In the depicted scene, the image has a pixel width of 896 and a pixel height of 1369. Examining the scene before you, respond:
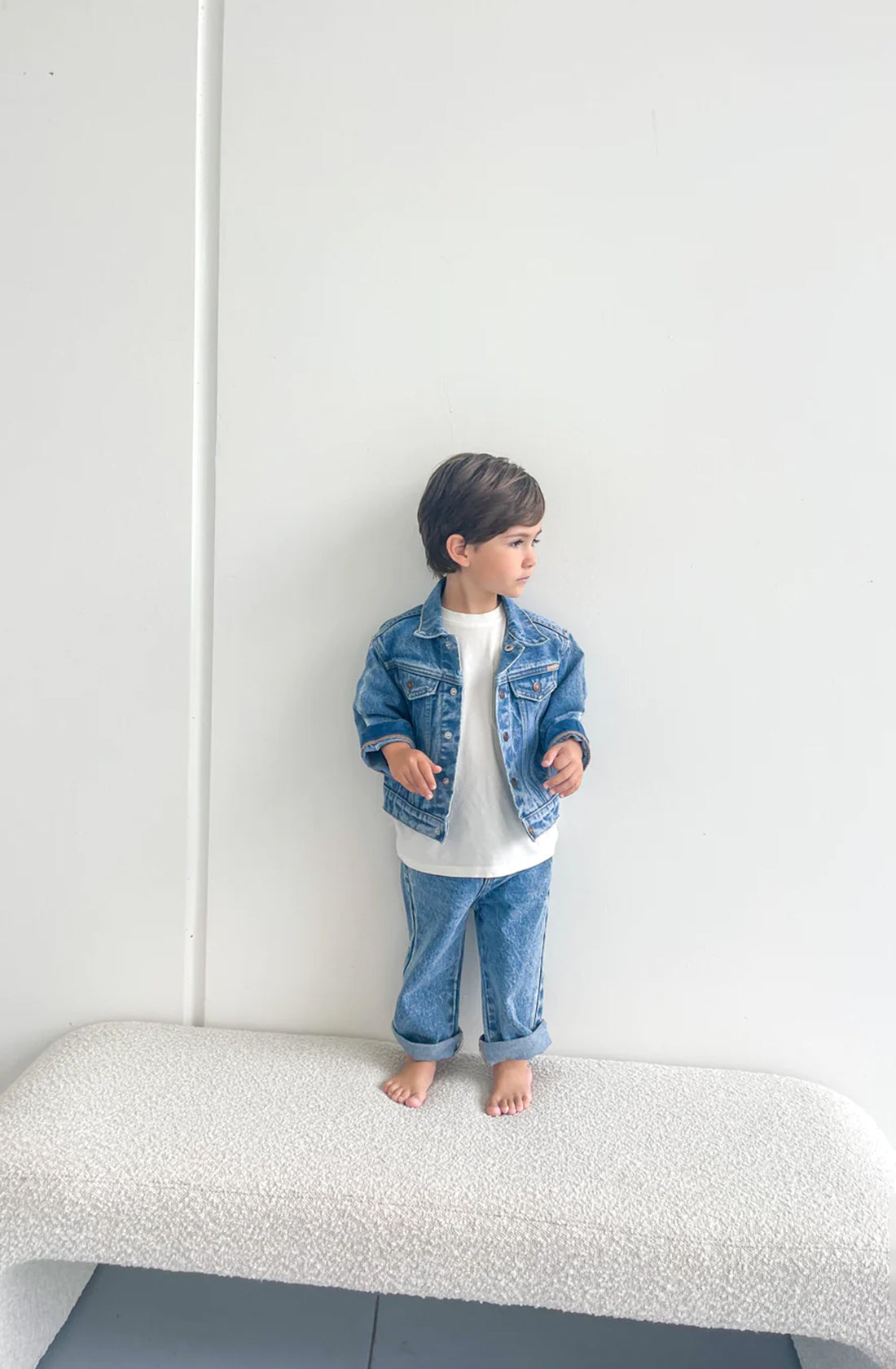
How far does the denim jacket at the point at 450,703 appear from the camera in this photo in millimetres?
1334

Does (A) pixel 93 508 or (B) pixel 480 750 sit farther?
(A) pixel 93 508

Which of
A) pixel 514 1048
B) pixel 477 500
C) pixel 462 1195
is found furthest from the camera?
pixel 514 1048

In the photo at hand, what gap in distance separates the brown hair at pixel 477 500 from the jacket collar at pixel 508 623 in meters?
0.08

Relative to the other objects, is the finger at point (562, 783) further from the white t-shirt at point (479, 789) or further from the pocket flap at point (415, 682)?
the pocket flap at point (415, 682)

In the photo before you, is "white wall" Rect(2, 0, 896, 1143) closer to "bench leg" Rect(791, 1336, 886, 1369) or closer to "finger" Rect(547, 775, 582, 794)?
"finger" Rect(547, 775, 582, 794)

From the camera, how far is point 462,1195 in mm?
1166

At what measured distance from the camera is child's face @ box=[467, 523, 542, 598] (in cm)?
129

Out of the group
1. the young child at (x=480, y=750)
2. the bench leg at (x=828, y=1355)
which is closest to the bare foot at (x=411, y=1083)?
the young child at (x=480, y=750)

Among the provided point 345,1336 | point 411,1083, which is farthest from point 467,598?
point 345,1336

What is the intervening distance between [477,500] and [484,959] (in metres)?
0.69

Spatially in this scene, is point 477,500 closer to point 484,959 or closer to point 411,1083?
point 484,959

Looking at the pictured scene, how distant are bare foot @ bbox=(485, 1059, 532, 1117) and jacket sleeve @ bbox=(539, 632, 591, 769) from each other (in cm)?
47

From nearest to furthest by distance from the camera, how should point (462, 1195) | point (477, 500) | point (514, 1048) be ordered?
point (462, 1195) → point (477, 500) → point (514, 1048)

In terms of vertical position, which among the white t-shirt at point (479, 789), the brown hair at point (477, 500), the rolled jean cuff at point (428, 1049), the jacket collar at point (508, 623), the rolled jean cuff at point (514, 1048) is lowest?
the rolled jean cuff at point (428, 1049)
